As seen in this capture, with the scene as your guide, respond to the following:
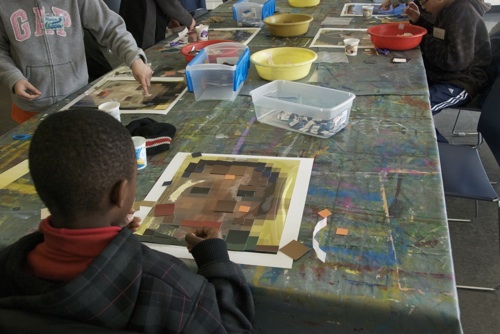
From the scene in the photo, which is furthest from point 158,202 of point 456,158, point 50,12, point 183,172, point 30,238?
point 456,158

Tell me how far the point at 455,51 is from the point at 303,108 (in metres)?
1.21

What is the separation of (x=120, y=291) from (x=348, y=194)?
63cm

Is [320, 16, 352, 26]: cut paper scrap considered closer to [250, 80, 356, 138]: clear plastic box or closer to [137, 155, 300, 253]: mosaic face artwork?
[250, 80, 356, 138]: clear plastic box

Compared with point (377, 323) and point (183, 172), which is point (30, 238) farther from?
point (377, 323)

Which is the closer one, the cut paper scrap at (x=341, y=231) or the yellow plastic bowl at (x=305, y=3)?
the cut paper scrap at (x=341, y=231)

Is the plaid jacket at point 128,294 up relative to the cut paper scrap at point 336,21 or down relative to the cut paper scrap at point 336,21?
up

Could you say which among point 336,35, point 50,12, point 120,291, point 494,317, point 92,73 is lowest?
point 494,317

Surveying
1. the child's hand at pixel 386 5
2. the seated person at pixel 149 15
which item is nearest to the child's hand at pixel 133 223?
the seated person at pixel 149 15

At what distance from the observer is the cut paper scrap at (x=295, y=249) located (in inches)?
37.0

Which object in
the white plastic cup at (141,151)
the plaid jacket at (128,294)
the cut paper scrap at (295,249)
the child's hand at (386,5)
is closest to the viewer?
the plaid jacket at (128,294)

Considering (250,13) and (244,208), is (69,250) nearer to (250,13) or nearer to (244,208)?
(244,208)

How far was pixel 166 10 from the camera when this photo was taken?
2787 mm

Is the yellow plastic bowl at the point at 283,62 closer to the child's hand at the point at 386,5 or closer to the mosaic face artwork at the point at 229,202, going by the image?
the mosaic face artwork at the point at 229,202

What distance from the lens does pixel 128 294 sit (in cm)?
70
